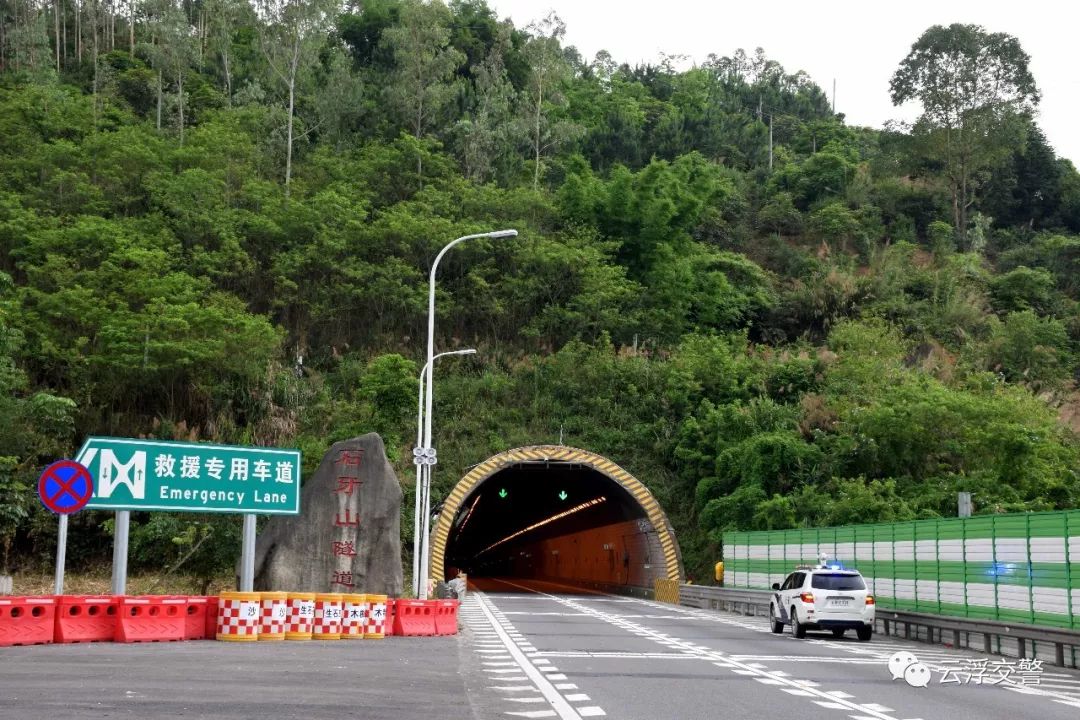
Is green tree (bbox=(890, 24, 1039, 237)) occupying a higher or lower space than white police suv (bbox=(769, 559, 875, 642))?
higher

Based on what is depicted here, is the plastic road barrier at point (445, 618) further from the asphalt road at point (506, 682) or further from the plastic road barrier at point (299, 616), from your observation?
the plastic road barrier at point (299, 616)

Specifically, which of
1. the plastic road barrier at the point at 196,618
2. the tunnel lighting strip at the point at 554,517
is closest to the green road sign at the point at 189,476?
the plastic road barrier at the point at 196,618

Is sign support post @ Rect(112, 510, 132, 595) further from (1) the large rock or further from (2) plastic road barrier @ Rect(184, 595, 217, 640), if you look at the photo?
(1) the large rock

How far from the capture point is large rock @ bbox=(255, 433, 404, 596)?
31.0 metres

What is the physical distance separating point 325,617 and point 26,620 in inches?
212

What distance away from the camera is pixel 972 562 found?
2405 centimetres

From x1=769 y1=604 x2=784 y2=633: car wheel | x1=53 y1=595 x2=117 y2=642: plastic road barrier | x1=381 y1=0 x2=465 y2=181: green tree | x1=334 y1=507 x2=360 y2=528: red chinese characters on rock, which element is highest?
x1=381 y1=0 x2=465 y2=181: green tree

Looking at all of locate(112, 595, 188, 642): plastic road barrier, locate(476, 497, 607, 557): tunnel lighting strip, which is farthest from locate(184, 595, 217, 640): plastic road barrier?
locate(476, 497, 607, 557): tunnel lighting strip

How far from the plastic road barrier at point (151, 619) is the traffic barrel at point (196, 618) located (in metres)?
0.16

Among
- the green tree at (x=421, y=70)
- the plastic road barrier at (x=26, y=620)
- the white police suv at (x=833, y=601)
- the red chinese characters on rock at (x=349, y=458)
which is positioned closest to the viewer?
the plastic road barrier at (x=26, y=620)

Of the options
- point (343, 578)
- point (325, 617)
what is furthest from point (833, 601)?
point (343, 578)

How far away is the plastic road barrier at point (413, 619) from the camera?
79.8 feet

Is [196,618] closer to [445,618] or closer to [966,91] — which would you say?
[445,618]

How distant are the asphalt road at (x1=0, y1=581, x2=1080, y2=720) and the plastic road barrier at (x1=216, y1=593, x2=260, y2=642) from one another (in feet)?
1.47
